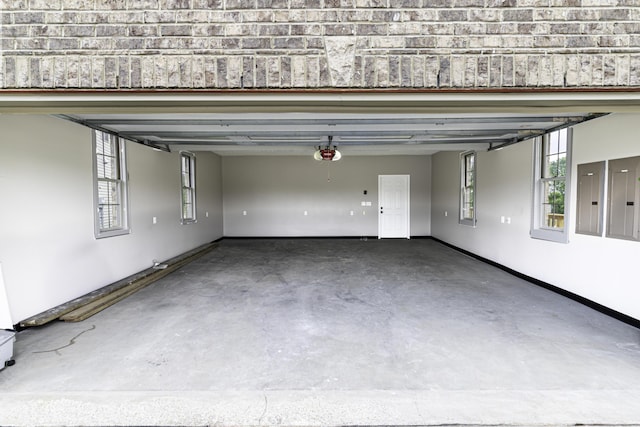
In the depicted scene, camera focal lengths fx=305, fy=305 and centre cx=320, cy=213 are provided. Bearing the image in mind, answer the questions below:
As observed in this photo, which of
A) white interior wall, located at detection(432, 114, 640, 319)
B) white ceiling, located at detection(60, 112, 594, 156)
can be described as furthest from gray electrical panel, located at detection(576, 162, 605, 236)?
white ceiling, located at detection(60, 112, 594, 156)

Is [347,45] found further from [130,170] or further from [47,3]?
[130,170]

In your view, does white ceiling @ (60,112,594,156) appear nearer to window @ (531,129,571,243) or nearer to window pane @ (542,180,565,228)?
window @ (531,129,571,243)

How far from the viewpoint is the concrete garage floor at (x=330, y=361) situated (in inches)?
77.9

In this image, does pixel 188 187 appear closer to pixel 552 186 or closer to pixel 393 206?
pixel 393 206

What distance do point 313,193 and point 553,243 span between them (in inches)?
267

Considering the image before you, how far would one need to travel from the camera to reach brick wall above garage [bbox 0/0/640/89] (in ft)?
6.70

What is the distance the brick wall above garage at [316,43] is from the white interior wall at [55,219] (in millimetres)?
1772

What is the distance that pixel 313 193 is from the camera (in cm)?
1014

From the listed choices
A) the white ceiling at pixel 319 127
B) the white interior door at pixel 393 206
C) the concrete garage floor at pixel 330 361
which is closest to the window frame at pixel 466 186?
the white ceiling at pixel 319 127

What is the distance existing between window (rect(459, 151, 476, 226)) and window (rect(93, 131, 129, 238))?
7115 millimetres

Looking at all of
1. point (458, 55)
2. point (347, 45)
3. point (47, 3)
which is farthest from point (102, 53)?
point (458, 55)

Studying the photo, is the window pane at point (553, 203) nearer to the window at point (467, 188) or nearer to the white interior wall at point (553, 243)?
the white interior wall at point (553, 243)

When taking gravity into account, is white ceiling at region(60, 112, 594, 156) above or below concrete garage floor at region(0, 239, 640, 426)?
above

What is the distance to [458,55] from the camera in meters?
2.06
